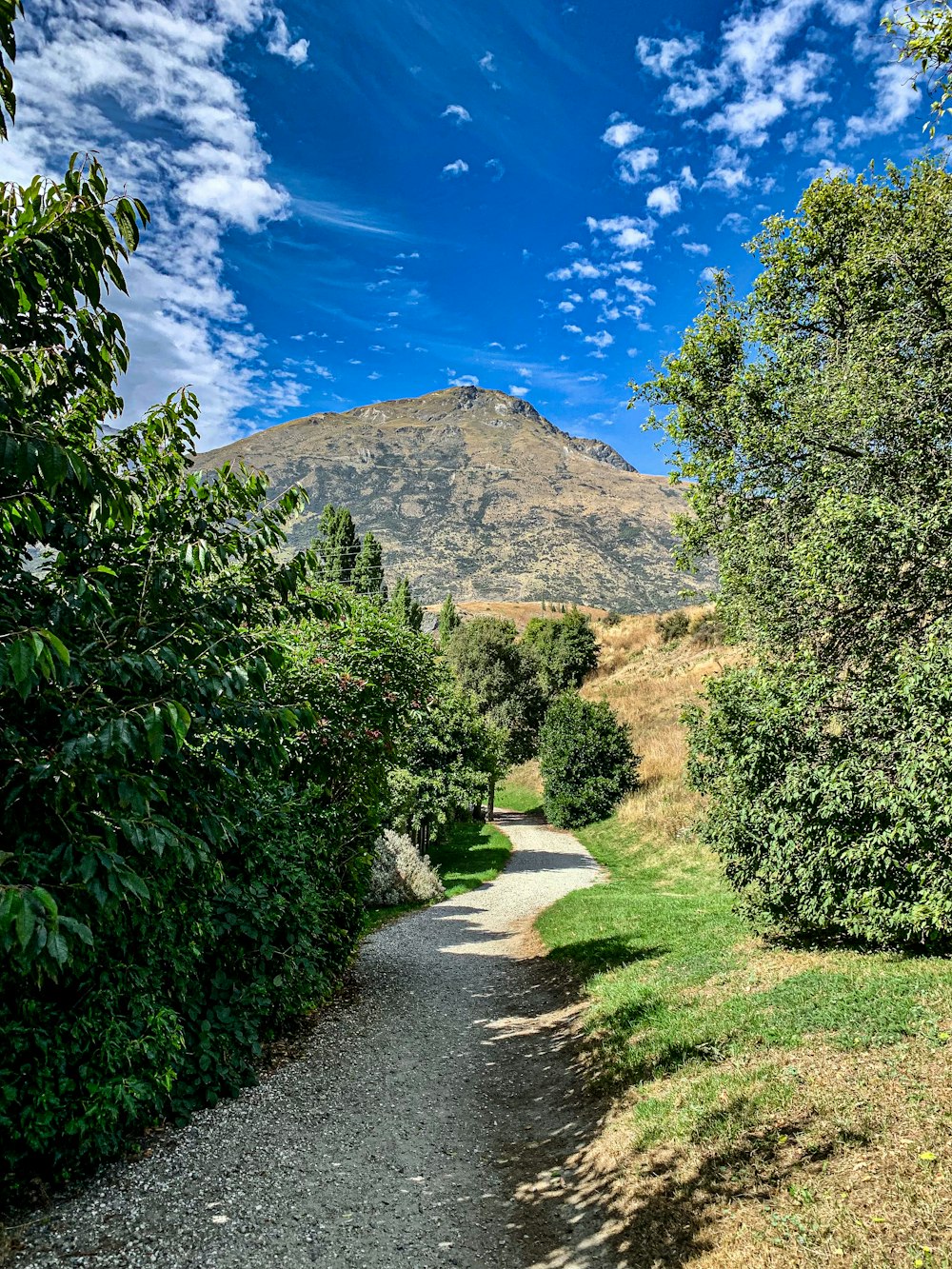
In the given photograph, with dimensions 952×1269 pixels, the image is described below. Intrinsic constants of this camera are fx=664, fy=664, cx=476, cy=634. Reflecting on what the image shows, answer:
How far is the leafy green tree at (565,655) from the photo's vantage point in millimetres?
52781

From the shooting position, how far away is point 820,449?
1040 centimetres

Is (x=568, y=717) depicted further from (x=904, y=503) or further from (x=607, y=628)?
(x=607, y=628)

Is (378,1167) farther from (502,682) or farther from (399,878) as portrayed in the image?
(502,682)

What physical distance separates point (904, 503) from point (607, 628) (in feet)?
195

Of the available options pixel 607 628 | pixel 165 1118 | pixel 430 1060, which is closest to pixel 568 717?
pixel 430 1060

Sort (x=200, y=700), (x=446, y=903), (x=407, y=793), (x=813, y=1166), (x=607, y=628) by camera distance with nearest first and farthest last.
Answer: (x=200, y=700) < (x=813, y=1166) < (x=446, y=903) < (x=407, y=793) < (x=607, y=628)

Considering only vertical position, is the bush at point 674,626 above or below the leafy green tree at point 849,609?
above

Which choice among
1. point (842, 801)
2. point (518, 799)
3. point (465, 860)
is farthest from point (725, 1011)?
point (518, 799)

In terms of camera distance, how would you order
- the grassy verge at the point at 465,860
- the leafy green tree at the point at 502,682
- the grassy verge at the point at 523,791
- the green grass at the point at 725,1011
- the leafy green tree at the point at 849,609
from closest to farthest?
the green grass at the point at 725,1011, the leafy green tree at the point at 849,609, the grassy verge at the point at 465,860, the grassy verge at the point at 523,791, the leafy green tree at the point at 502,682

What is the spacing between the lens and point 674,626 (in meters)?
56.7

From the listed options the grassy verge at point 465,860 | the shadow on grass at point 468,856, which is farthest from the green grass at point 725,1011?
the shadow on grass at point 468,856

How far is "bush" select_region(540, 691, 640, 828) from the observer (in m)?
31.9

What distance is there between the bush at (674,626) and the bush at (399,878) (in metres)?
41.5

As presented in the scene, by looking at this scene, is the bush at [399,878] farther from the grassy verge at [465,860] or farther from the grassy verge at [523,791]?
the grassy verge at [523,791]
